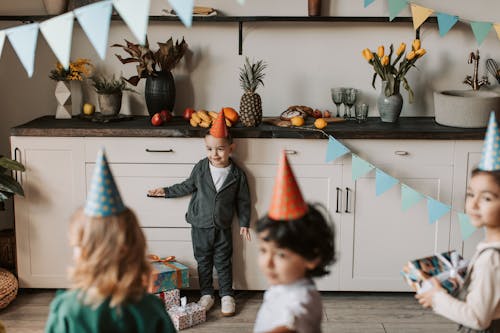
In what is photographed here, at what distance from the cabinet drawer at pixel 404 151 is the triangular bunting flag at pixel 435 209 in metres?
0.20

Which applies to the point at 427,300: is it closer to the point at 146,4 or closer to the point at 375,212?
the point at 146,4

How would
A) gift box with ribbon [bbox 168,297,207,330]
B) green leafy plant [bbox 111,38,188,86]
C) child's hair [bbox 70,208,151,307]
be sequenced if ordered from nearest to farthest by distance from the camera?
child's hair [bbox 70,208,151,307] < gift box with ribbon [bbox 168,297,207,330] < green leafy plant [bbox 111,38,188,86]

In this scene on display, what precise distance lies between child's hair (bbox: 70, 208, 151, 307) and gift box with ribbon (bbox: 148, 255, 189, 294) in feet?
5.59

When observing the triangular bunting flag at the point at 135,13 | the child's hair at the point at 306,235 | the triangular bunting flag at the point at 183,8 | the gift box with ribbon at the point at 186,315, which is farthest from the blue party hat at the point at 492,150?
the gift box with ribbon at the point at 186,315

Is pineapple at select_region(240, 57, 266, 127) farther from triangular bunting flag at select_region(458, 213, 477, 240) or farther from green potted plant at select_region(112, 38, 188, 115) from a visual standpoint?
triangular bunting flag at select_region(458, 213, 477, 240)

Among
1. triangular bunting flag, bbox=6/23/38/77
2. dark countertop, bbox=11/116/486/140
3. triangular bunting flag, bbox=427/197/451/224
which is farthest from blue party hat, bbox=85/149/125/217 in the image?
triangular bunting flag, bbox=427/197/451/224

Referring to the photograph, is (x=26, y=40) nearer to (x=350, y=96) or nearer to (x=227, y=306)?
(x=227, y=306)

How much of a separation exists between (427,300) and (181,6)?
1148 millimetres

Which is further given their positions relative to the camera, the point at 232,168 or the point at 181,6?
the point at 232,168

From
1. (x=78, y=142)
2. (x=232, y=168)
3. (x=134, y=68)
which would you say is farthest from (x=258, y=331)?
(x=134, y=68)

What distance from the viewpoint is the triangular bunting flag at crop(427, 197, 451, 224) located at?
11.3 feet

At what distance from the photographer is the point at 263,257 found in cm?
173

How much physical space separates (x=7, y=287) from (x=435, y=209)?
2.18 metres

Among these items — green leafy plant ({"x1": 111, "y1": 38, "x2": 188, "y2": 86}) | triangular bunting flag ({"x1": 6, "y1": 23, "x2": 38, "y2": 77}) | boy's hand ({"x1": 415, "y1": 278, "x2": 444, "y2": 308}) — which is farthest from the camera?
green leafy plant ({"x1": 111, "y1": 38, "x2": 188, "y2": 86})
